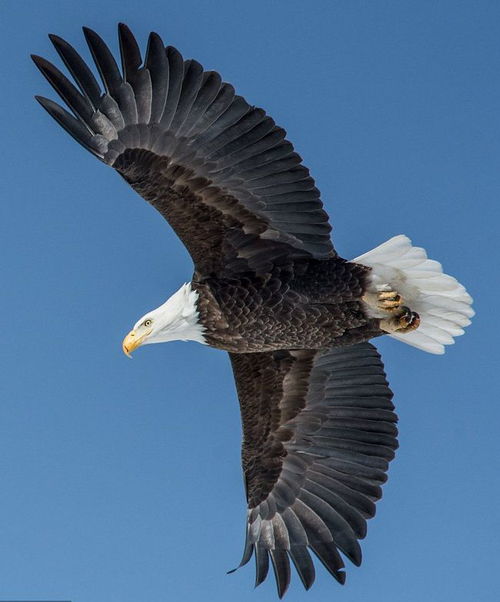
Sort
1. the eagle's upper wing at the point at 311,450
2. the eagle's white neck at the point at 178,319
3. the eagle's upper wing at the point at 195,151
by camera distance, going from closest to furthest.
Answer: the eagle's upper wing at the point at 195,151 → the eagle's white neck at the point at 178,319 → the eagle's upper wing at the point at 311,450

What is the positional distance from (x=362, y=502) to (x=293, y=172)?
272 cm

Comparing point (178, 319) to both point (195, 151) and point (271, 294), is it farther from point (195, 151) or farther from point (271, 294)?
point (195, 151)

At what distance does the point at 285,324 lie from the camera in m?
8.91

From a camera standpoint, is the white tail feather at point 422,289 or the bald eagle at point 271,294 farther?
the white tail feather at point 422,289

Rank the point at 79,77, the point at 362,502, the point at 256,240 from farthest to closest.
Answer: the point at 362,502 → the point at 256,240 → the point at 79,77

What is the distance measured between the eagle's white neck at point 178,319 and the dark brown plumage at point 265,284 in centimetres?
7

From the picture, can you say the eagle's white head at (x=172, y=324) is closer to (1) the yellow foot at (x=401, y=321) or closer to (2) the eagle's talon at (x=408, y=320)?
(1) the yellow foot at (x=401, y=321)

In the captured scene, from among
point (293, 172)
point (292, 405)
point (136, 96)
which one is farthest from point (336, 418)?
point (136, 96)

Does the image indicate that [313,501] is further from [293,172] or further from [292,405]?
[293,172]

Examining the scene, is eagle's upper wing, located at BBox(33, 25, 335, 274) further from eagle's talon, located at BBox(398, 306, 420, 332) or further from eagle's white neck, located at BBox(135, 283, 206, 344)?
eagle's talon, located at BBox(398, 306, 420, 332)

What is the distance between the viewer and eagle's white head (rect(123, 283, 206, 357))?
8.92 m

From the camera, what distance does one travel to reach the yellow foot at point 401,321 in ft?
30.4

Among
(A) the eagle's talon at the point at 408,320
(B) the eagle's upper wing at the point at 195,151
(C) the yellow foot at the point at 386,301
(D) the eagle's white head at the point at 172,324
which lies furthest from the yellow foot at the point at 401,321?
(D) the eagle's white head at the point at 172,324

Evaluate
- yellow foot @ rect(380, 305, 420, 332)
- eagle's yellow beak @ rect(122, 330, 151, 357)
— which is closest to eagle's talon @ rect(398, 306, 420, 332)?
yellow foot @ rect(380, 305, 420, 332)
